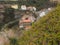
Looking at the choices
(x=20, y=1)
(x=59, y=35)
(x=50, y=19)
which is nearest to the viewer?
(x=59, y=35)

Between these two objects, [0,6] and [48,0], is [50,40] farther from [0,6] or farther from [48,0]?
[48,0]

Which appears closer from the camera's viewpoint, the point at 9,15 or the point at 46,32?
the point at 46,32

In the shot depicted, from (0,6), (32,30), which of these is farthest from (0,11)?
(32,30)

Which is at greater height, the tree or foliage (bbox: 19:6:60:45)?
foliage (bbox: 19:6:60:45)

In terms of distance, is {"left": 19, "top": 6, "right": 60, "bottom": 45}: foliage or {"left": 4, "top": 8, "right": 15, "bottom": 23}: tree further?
{"left": 4, "top": 8, "right": 15, "bottom": 23}: tree

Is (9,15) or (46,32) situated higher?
(46,32)

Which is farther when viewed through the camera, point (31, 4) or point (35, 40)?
point (31, 4)

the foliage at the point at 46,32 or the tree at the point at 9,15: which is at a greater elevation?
the foliage at the point at 46,32

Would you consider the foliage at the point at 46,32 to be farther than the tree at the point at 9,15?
No
